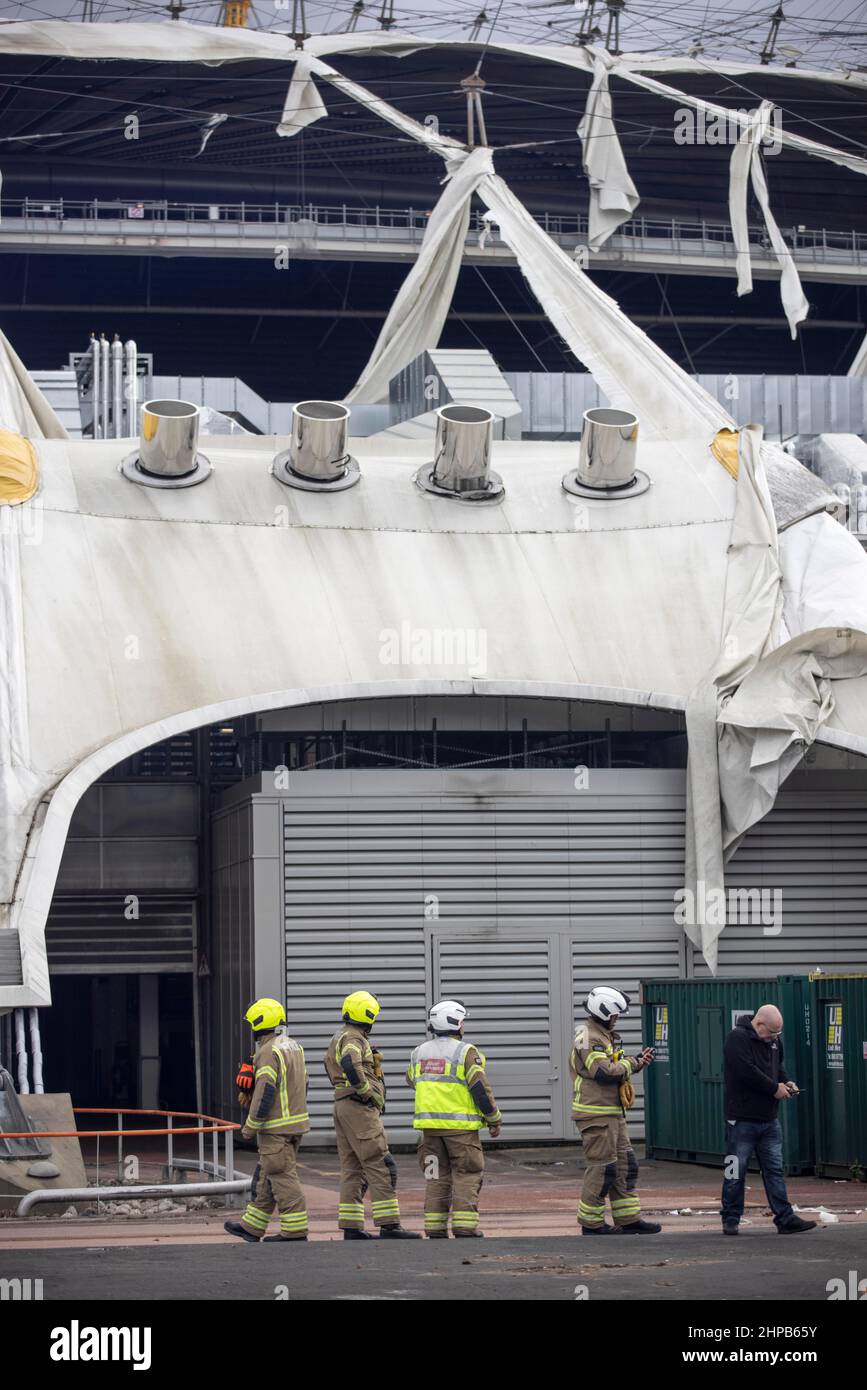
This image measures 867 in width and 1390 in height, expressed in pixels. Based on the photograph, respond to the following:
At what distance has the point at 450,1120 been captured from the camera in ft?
49.2

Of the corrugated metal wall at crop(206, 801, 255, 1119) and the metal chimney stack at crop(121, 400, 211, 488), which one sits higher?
the metal chimney stack at crop(121, 400, 211, 488)

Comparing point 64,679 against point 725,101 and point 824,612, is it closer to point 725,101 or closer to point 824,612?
point 824,612

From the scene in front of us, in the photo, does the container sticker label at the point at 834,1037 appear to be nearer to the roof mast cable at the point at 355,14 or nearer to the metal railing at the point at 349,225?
the metal railing at the point at 349,225

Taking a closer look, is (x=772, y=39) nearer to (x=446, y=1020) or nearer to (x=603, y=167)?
(x=603, y=167)

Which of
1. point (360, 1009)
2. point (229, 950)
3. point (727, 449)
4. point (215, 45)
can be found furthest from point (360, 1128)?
point (215, 45)

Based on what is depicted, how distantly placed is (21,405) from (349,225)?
1279 inches

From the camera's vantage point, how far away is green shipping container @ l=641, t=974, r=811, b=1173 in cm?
2083

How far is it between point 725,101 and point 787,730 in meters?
40.8

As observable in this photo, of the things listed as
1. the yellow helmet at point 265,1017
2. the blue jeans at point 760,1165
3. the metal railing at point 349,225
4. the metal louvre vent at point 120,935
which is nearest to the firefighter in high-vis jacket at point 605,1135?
the blue jeans at point 760,1165

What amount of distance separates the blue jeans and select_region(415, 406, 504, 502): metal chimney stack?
15.5 m

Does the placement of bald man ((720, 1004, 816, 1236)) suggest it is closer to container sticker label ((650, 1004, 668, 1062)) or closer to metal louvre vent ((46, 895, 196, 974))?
container sticker label ((650, 1004, 668, 1062))

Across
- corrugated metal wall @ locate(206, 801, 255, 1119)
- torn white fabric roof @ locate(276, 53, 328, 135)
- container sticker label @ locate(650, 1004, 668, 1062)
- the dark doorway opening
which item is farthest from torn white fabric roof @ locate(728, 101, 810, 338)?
container sticker label @ locate(650, 1004, 668, 1062)

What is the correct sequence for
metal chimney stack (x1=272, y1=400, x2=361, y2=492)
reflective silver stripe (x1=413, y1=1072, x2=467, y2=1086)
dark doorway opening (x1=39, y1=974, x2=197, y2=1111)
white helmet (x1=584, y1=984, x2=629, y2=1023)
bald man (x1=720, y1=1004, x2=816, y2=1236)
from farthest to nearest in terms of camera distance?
dark doorway opening (x1=39, y1=974, x2=197, y2=1111) → metal chimney stack (x1=272, y1=400, x2=361, y2=492) → white helmet (x1=584, y1=984, x2=629, y2=1023) → reflective silver stripe (x1=413, y1=1072, x2=467, y2=1086) → bald man (x1=720, y1=1004, x2=816, y2=1236)
